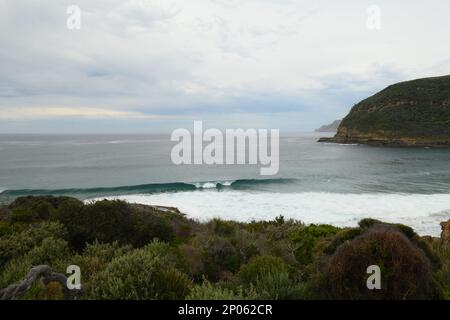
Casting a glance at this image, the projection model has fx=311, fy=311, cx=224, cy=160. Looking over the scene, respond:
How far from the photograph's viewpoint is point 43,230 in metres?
7.98

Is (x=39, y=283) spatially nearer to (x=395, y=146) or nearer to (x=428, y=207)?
(x=428, y=207)

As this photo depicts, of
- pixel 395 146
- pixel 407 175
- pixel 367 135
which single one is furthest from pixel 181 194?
pixel 367 135

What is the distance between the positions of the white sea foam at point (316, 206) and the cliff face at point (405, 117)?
227 ft

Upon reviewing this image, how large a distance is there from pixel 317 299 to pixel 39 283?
4261mm

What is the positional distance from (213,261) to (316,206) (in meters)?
17.6

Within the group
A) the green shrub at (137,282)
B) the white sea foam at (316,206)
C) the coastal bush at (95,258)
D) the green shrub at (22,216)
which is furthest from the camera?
the white sea foam at (316,206)

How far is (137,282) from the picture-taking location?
4.79 meters

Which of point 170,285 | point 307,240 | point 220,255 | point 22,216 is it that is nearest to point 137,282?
point 170,285

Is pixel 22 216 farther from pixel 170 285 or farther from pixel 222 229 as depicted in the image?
pixel 170 285

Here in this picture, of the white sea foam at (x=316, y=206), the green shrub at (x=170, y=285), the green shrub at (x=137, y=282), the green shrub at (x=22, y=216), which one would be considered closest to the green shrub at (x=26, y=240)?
the green shrub at (x=137, y=282)

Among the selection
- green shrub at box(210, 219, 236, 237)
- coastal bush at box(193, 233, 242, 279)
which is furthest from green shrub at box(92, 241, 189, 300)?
green shrub at box(210, 219, 236, 237)

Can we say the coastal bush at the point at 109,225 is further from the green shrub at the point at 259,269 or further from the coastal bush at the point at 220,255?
the green shrub at the point at 259,269

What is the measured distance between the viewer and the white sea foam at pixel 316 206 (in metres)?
19.6

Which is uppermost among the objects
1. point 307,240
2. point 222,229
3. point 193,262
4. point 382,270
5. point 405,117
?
point 405,117
